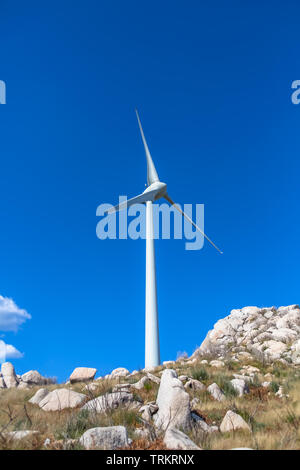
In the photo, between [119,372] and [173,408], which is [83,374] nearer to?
[119,372]

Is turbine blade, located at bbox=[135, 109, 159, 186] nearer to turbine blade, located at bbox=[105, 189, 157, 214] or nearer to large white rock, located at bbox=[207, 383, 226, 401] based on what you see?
turbine blade, located at bbox=[105, 189, 157, 214]

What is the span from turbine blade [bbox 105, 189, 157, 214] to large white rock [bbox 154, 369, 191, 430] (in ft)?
104

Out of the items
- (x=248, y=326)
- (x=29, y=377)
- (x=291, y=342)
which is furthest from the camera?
(x=248, y=326)

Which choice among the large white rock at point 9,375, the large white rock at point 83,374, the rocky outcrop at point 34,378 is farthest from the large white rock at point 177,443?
the large white rock at point 9,375

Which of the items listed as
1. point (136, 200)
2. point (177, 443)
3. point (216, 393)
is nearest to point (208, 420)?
point (216, 393)

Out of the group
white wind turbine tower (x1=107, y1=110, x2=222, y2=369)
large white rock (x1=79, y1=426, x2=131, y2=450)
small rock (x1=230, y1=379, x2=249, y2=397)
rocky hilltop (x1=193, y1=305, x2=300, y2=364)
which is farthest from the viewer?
white wind turbine tower (x1=107, y1=110, x2=222, y2=369)

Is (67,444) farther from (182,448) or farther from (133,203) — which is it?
(133,203)

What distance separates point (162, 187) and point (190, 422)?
34.8m

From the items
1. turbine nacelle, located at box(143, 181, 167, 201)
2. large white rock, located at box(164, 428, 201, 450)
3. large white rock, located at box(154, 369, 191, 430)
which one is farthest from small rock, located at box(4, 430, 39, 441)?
turbine nacelle, located at box(143, 181, 167, 201)

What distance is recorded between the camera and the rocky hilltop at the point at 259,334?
25719 millimetres

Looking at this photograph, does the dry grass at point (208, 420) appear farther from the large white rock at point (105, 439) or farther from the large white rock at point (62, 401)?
the large white rock at point (62, 401)

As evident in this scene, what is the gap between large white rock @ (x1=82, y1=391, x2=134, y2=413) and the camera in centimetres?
1105

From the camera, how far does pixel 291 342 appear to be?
28.5m
